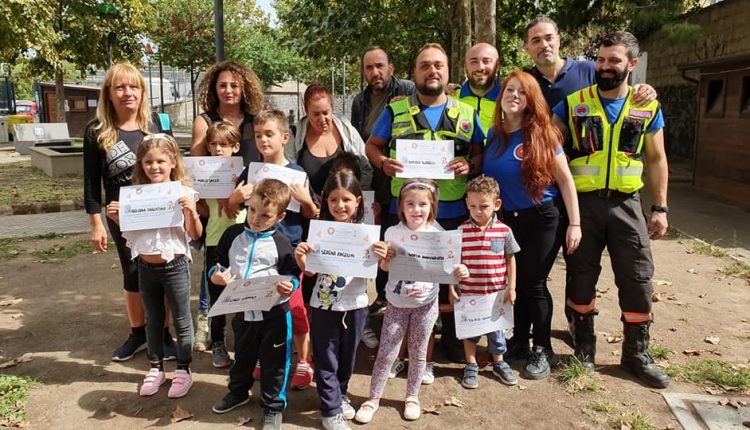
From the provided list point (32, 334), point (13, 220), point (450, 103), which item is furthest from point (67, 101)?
point (450, 103)

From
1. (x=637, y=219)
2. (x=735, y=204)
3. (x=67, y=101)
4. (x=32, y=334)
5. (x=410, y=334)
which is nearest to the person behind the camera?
(x=410, y=334)

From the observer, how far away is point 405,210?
3.55m

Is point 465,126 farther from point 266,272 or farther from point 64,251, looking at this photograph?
point 64,251

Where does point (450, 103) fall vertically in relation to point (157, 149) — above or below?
above

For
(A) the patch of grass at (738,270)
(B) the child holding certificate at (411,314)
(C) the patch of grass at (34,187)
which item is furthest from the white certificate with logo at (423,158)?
(C) the patch of grass at (34,187)

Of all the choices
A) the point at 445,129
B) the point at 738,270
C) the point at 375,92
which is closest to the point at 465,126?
the point at 445,129

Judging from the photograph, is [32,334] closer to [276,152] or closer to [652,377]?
[276,152]

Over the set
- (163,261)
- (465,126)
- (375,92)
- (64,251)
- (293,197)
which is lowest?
(64,251)

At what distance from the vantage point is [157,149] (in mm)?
3701

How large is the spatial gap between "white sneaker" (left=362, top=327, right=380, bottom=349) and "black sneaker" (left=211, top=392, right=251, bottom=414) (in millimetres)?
1240

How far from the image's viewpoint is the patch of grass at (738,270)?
21.8ft

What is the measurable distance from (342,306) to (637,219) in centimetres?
213

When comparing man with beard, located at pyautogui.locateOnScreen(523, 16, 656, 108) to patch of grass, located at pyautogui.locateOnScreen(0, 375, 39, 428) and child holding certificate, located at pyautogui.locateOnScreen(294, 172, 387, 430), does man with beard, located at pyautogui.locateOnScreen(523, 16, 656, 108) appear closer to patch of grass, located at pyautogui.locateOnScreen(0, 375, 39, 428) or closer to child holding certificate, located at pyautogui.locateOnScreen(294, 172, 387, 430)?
child holding certificate, located at pyautogui.locateOnScreen(294, 172, 387, 430)

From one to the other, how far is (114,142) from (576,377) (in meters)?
3.61
